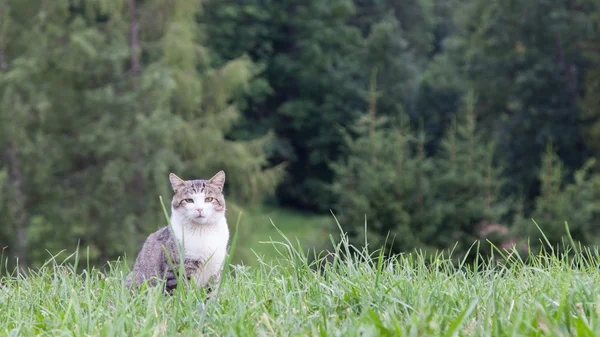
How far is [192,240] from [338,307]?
47.6 inches

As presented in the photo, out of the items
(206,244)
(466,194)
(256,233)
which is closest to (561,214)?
(466,194)

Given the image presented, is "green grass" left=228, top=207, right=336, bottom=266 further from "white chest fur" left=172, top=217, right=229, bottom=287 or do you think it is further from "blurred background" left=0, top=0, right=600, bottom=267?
"white chest fur" left=172, top=217, right=229, bottom=287

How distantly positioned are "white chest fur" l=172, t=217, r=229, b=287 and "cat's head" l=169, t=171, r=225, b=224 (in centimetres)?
4

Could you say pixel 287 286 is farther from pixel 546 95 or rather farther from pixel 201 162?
pixel 546 95

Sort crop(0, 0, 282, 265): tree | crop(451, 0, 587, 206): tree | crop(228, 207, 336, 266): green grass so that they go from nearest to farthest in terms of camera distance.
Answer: crop(228, 207, 336, 266): green grass → crop(0, 0, 282, 265): tree → crop(451, 0, 587, 206): tree

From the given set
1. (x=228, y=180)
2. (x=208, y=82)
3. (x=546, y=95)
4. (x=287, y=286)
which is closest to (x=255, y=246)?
(x=228, y=180)

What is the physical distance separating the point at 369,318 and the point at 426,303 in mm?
263

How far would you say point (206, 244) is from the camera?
11.8ft

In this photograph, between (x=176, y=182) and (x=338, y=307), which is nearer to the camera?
(x=338, y=307)

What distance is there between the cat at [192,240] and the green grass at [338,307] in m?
0.39

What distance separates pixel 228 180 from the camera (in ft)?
67.9

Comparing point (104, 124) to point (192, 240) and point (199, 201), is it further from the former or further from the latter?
point (192, 240)

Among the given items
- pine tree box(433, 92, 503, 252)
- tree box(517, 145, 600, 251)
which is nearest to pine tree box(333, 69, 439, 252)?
pine tree box(433, 92, 503, 252)

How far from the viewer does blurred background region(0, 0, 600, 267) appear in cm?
1589
